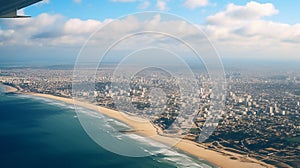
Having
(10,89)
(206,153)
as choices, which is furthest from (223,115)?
(10,89)

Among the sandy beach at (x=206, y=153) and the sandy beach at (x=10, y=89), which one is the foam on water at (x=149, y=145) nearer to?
the sandy beach at (x=206, y=153)

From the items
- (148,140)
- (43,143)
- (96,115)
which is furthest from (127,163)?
(96,115)

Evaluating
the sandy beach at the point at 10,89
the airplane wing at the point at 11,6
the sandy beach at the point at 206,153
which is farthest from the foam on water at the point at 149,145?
the sandy beach at the point at 10,89

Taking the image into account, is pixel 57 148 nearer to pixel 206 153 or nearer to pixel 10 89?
pixel 206 153

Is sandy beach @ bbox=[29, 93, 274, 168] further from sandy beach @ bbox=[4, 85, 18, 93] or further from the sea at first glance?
sandy beach @ bbox=[4, 85, 18, 93]

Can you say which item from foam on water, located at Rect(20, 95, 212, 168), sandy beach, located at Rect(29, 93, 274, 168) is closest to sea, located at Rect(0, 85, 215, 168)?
foam on water, located at Rect(20, 95, 212, 168)
